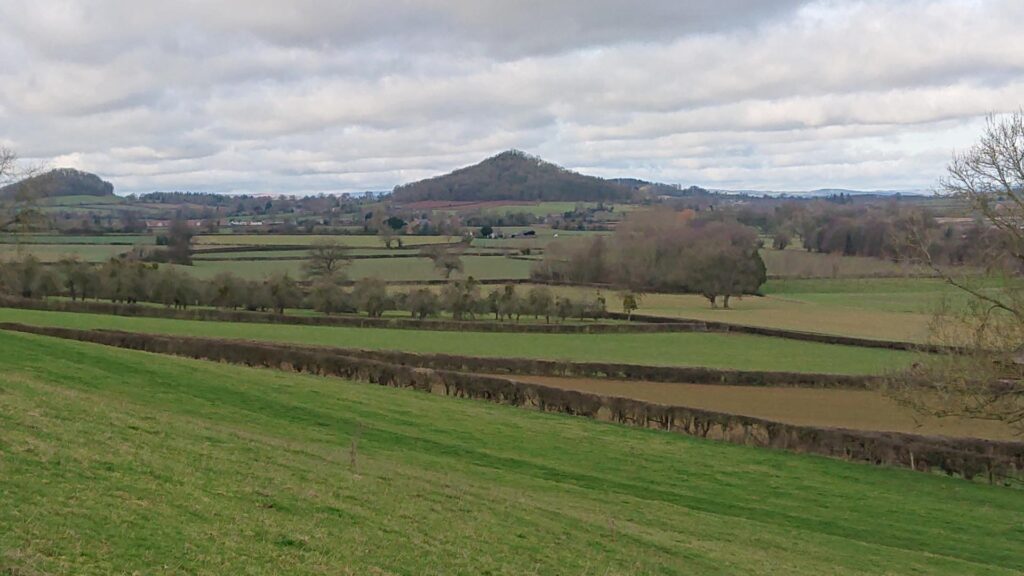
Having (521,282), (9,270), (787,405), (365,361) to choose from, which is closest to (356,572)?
(365,361)

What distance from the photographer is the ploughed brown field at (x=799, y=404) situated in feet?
110

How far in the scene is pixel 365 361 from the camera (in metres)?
34.7

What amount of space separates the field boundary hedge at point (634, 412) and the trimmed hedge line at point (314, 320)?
55.7 feet

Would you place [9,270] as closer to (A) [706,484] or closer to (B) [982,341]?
(A) [706,484]

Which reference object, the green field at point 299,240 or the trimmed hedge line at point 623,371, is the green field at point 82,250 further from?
the trimmed hedge line at point 623,371

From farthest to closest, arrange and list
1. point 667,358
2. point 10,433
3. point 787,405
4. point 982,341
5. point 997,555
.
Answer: point 667,358 → point 787,405 → point 982,341 → point 997,555 → point 10,433

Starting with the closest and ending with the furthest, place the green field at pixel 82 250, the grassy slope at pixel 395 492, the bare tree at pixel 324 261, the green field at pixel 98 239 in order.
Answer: the grassy slope at pixel 395 492, the bare tree at pixel 324 261, the green field at pixel 82 250, the green field at pixel 98 239

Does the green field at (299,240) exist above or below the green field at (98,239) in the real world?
above

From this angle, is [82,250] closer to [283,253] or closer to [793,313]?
[283,253]

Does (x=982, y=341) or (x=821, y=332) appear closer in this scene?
(x=982, y=341)

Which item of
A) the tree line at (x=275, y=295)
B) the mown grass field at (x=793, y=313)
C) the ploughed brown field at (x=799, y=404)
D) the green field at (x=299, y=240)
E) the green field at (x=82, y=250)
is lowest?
the ploughed brown field at (x=799, y=404)

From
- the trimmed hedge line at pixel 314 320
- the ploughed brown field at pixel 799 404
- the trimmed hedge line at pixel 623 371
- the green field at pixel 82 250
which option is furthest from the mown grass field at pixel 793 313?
the green field at pixel 82 250

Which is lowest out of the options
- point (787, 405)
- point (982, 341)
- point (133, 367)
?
point (787, 405)

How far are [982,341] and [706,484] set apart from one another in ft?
25.5
